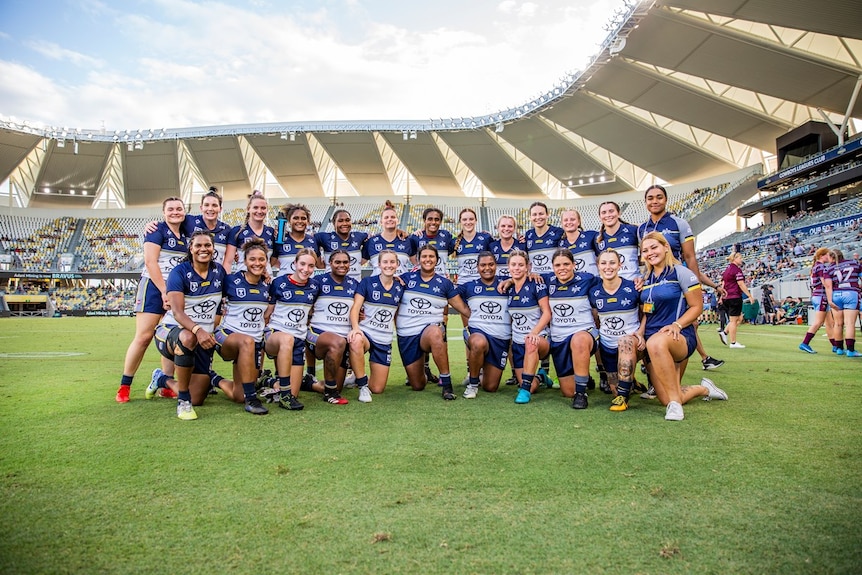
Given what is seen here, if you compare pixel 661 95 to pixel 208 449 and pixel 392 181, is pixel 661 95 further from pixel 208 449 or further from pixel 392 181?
pixel 208 449

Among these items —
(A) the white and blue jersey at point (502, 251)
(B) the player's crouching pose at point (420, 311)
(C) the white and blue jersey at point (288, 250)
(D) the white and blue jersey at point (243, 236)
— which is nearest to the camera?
(B) the player's crouching pose at point (420, 311)

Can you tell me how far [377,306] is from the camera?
5.46 m

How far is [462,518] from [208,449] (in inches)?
71.1

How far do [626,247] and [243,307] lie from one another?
4159 mm

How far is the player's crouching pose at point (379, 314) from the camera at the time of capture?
526 centimetres

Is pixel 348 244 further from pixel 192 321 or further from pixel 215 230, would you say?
pixel 192 321

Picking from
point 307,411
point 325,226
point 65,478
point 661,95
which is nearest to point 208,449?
point 65,478

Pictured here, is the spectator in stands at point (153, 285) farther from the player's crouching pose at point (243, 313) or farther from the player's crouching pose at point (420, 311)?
the player's crouching pose at point (420, 311)

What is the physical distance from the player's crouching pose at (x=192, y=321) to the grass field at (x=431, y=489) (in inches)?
10.4

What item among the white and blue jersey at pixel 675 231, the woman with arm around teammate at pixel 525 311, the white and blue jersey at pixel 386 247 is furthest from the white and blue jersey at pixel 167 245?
the white and blue jersey at pixel 675 231

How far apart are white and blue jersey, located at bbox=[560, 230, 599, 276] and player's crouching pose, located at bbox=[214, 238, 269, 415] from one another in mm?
3565

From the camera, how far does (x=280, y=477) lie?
259 centimetres

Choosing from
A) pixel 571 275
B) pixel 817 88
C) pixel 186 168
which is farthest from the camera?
pixel 186 168

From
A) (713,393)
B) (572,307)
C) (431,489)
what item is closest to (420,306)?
(572,307)
